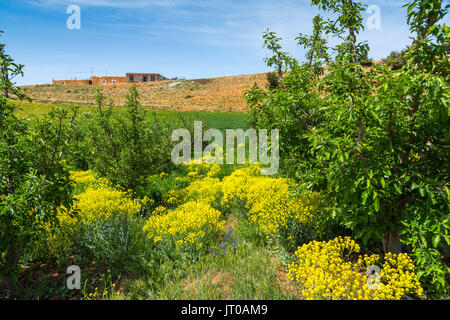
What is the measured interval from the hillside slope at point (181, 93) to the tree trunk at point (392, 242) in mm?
57892

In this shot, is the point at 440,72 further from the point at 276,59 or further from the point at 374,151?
the point at 276,59

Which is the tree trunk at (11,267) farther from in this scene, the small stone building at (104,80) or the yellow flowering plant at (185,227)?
the small stone building at (104,80)

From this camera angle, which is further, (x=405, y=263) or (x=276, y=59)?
(x=276, y=59)

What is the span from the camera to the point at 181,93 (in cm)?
8362

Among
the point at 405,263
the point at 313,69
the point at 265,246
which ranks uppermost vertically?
the point at 313,69

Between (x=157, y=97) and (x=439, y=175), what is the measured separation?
274ft

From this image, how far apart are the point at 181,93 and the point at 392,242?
8503cm

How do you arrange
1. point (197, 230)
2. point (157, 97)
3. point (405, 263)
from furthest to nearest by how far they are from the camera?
point (157, 97)
point (197, 230)
point (405, 263)

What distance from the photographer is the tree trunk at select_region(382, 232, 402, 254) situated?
4422 mm

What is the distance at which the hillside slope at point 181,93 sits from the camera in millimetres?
68188

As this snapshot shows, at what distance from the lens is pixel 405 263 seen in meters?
3.63
